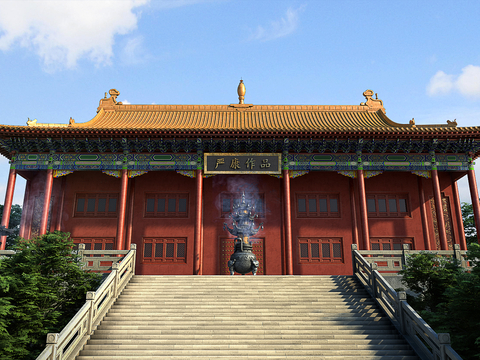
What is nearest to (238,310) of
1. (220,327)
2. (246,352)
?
(220,327)

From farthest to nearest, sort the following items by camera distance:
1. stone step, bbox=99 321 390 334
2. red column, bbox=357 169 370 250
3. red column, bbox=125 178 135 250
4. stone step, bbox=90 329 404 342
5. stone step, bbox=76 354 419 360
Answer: red column, bbox=125 178 135 250 → red column, bbox=357 169 370 250 → stone step, bbox=99 321 390 334 → stone step, bbox=90 329 404 342 → stone step, bbox=76 354 419 360

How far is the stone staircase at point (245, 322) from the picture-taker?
7617 mm

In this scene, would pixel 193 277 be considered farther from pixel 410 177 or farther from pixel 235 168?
pixel 410 177

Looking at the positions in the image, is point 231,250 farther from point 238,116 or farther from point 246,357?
point 246,357

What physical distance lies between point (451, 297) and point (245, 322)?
A: 13.8 feet

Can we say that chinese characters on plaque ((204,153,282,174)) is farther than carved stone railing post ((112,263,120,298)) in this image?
Yes

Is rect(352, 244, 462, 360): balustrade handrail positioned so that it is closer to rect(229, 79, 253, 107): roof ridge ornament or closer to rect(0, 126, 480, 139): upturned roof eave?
rect(0, 126, 480, 139): upturned roof eave

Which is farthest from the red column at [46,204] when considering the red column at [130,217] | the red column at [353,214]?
the red column at [353,214]

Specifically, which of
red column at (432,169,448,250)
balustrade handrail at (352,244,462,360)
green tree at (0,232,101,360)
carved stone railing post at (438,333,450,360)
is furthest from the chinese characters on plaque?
carved stone railing post at (438,333,450,360)

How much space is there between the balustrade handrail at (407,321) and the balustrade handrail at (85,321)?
6.40 meters

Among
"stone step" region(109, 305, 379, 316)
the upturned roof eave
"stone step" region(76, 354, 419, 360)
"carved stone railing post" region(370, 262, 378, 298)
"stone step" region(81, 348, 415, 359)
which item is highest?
the upturned roof eave

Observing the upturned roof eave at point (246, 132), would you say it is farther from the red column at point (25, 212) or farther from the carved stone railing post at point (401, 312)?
the carved stone railing post at point (401, 312)

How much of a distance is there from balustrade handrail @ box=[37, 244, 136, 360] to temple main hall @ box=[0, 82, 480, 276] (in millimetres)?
4008

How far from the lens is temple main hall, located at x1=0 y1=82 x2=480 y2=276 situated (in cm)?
1446
